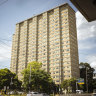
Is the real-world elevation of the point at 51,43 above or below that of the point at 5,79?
above

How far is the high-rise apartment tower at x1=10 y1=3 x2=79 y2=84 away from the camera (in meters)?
80.0

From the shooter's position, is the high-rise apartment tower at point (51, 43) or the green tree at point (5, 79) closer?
the green tree at point (5, 79)

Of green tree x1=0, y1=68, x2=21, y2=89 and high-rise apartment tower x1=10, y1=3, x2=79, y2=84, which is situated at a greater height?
high-rise apartment tower x1=10, y1=3, x2=79, y2=84

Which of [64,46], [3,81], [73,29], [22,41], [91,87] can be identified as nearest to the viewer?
[3,81]

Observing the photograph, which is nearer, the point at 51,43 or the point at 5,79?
the point at 5,79

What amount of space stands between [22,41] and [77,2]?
352 feet

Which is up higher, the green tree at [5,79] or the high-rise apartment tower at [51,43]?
the high-rise apartment tower at [51,43]

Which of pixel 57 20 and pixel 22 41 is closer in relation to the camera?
pixel 57 20

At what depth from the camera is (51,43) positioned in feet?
294

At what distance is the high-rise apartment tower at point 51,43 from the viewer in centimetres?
8000

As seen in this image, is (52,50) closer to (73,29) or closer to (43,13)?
(73,29)

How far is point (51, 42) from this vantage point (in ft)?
295

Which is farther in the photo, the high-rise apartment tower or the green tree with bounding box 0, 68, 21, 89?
the high-rise apartment tower

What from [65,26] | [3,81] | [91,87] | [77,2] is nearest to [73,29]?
[65,26]
